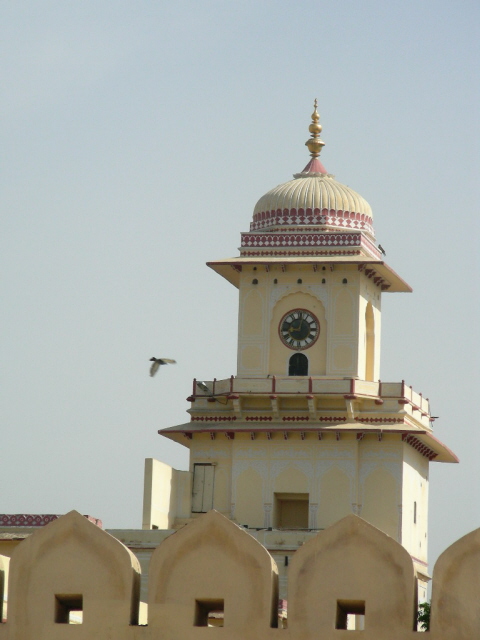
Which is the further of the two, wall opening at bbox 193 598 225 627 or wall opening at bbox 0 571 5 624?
wall opening at bbox 0 571 5 624

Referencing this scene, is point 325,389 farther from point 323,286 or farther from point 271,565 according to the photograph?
point 271,565

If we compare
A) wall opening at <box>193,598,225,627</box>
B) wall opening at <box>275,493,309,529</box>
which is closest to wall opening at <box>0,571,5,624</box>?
wall opening at <box>193,598,225,627</box>

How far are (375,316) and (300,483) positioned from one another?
577cm

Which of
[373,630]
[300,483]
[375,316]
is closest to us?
[373,630]

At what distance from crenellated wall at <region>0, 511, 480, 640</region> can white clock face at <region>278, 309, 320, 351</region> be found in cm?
2806

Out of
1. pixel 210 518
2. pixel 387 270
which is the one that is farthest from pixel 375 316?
pixel 210 518

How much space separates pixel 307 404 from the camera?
50.4 m

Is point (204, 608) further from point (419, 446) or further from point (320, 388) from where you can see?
point (419, 446)

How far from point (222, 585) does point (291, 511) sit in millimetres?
27804

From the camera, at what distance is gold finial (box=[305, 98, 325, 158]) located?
53906mm

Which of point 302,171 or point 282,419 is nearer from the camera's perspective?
point 282,419

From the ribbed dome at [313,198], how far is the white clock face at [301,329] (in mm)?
2796

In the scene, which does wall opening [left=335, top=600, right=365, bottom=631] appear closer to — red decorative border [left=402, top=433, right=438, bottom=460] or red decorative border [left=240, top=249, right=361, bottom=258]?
red decorative border [left=402, top=433, right=438, bottom=460]

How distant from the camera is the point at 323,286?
170 ft
